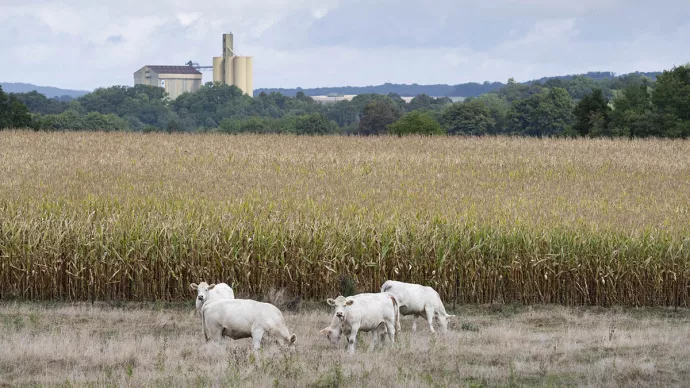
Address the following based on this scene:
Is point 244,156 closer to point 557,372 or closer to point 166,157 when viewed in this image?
point 166,157

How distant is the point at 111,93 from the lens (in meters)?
160

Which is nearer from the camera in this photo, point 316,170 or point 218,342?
point 218,342

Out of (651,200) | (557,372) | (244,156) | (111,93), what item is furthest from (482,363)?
(111,93)

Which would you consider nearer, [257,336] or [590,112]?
[257,336]

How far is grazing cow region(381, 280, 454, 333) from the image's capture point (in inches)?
641

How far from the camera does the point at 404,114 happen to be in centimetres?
13050

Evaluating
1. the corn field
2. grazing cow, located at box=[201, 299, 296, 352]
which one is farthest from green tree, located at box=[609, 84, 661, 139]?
grazing cow, located at box=[201, 299, 296, 352]

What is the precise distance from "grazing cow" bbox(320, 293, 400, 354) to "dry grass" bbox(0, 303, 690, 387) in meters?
0.27

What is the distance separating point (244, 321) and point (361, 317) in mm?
1687

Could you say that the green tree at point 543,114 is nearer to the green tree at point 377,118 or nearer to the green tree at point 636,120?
the green tree at point 377,118

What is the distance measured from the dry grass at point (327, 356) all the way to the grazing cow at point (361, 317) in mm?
273

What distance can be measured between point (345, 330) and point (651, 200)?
17.0m

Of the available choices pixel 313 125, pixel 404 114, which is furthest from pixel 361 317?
pixel 404 114

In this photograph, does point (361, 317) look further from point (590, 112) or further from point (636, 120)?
point (590, 112)
